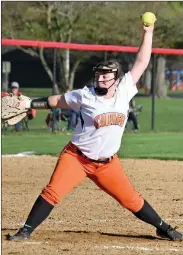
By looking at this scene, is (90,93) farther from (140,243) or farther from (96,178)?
(140,243)

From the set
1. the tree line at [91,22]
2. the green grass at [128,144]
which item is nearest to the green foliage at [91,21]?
the tree line at [91,22]

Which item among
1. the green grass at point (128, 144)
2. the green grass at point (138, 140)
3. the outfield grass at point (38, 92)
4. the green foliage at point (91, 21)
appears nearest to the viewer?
the green grass at point (128, 144)

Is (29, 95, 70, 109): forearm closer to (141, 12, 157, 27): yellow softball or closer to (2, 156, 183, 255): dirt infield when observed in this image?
(141, 12, 157, 27): yellow softball

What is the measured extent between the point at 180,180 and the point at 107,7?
24965mm

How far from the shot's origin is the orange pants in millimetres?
6699

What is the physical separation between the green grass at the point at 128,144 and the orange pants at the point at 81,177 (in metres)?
7.56

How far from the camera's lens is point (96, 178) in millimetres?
6836

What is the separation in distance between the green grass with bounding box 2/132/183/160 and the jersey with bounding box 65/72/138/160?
7.73 meters

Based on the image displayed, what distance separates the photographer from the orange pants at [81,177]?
6.70 m

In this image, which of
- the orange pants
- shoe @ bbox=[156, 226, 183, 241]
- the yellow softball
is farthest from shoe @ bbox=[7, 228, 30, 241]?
the yellow softball

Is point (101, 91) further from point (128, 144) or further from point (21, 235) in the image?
point (128, 144)

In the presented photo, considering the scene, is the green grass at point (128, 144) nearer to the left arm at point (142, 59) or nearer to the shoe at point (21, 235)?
the left arm at point (142, 59)

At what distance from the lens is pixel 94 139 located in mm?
6684

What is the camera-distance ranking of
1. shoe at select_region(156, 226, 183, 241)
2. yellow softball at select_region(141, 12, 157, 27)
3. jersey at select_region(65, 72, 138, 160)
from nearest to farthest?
jersey at select_region(65, 72, 138, 160), yellow softball at select_region(141, 12, 157, 27), shoe at select_region(156, 226, 183, 241)
